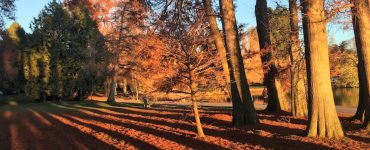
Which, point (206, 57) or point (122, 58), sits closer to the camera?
point (206, 57)

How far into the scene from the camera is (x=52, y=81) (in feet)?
149

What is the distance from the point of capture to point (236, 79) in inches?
607

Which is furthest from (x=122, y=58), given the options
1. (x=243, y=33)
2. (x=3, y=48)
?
(x=3, y=48)

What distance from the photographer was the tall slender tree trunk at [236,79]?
50.1 feet

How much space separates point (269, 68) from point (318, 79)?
29.1ft

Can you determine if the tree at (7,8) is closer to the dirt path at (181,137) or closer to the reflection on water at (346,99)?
the dirt path at (181,137)

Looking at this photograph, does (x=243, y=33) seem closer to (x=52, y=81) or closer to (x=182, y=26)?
(x=182, y=26)

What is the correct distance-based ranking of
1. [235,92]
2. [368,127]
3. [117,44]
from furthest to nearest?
[117,44] < [235,92] < [368,127]

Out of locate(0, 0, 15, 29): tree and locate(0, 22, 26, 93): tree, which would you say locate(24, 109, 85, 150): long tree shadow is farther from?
locate(0, 22, 26, 93): tree

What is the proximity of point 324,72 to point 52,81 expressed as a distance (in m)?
38.3

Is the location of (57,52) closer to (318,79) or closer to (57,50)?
(57,50)

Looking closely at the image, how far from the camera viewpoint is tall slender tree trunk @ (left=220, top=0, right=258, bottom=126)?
15.3 metres

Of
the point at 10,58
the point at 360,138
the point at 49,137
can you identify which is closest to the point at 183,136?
the point at 49,137

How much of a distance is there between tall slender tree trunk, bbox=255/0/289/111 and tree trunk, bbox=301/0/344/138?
332 inches
